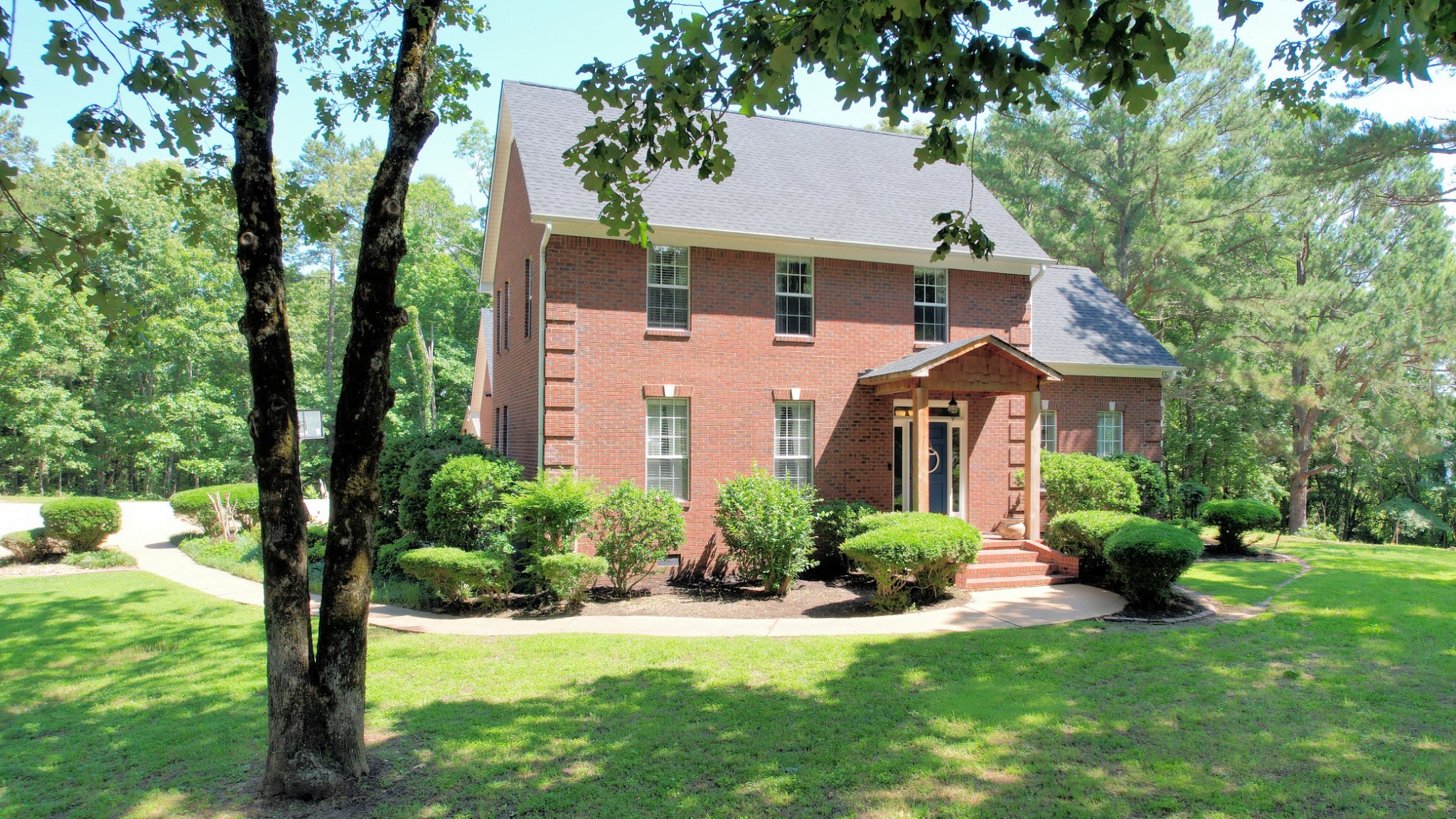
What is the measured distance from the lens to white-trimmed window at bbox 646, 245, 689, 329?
1345 centimetres

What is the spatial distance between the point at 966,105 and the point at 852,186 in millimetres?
11227

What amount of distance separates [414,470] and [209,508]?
8.48m

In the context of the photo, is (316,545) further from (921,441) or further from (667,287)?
(921,441)

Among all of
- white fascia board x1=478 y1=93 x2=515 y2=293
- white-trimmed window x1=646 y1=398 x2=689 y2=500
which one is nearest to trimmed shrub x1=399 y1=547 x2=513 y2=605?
white-trimmed window x1=646 y1=398 x2=689 y2=500

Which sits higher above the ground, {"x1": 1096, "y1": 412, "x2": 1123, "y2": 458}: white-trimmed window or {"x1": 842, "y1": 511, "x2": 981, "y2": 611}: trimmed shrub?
{"x1": 1096, "y1": 412, "x2": 1123, "y2": 458}: white-trimmed window

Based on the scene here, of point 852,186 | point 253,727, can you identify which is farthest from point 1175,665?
point 852,186

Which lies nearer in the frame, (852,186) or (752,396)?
(752,396)

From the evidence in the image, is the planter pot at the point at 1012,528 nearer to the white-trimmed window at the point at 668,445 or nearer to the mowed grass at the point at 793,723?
the mowed grass at the point at 793,723

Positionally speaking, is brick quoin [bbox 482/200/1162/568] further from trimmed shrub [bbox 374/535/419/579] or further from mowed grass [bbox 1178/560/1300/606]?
mowed grass [bbox 1178/560/1300/606]

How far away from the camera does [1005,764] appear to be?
5578 mm

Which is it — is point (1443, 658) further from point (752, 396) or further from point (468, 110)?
point (468, 110)

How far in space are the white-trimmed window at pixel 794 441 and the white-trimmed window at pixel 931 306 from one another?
9.15 ft

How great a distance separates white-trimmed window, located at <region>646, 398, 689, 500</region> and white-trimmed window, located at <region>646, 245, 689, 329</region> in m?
1.30

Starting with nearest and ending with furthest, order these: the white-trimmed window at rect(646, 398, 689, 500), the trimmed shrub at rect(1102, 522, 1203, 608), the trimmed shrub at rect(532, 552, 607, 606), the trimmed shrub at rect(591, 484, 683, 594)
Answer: the trimmed shrub at rect(1102, 522, 1203, 608), the trimmed shrub at rect(532, 552, 607, 606), the trimmed shrub at rect(591, 484, 683, 594), the white-trimmed window at rect(646, 398, 689, 500)
